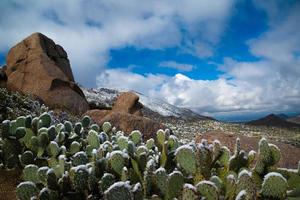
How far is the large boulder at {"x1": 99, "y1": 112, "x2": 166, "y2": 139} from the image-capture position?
1864 centimetres

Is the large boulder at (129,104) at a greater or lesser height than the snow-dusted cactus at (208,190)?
greater

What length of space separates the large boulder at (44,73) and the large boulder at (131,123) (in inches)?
274

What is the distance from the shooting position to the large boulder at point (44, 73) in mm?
27000

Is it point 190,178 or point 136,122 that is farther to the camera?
point 136,122

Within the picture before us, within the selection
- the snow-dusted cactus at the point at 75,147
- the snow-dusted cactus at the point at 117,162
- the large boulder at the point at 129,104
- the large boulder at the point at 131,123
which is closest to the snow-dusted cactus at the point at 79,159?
the snow-dusted cactus at the point at 117,162

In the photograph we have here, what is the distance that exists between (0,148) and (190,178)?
490 centimetres

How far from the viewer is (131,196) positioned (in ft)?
14.6

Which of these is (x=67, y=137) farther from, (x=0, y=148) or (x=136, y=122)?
(x=136, y=122)

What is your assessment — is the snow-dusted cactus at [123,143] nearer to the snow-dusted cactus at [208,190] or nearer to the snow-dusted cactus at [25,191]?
the snow-dusted cactus at [25,191]

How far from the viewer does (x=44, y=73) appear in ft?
95.5

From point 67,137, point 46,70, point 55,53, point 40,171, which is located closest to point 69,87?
point 46,70

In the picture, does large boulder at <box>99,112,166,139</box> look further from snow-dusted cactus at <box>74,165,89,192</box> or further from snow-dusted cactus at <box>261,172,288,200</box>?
snow-dusted cactus at <box>261,172,288,200</box>

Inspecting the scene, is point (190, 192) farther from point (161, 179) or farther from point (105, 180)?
point (105, 180)

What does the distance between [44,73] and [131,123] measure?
12.7 m
